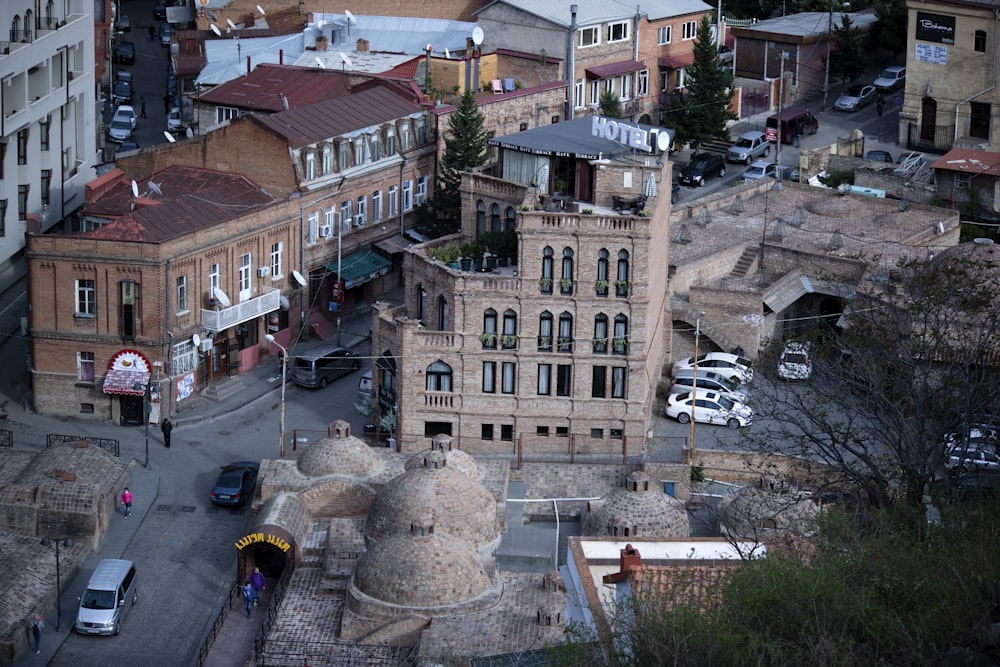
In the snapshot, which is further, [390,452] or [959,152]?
[959,152]

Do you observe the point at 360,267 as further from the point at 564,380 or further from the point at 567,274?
the point at 567,274

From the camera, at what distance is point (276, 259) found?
96.4 m

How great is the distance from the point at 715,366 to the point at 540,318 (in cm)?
1138

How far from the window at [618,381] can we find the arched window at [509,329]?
14.3ft

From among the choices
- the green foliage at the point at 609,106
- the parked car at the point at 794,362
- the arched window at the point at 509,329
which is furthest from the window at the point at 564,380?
the green foliage at the point at 609,106

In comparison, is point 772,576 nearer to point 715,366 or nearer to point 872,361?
point 872,361

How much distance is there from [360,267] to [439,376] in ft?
59.5

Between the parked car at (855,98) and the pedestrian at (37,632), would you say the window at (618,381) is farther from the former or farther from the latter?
the parked car at (855,98)

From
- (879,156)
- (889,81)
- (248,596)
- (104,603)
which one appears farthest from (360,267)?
(889,81)

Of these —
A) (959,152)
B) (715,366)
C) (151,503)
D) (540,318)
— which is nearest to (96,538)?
(151,503)

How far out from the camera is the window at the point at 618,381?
83.3 metres

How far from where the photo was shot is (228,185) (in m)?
97.7

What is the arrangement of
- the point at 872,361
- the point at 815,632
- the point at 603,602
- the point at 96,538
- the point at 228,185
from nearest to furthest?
1. the point at 815,632
2. the point at 603,602
3. the point at 872,361
4. the point at 96,538
5. the point at 228,185

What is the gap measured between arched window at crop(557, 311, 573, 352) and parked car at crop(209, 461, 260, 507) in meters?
13.7
